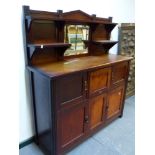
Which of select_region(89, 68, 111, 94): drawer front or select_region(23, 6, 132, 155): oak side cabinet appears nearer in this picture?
select_region(23, 6, 132, 155): oak side cabinet

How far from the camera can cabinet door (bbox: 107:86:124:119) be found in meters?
2.28

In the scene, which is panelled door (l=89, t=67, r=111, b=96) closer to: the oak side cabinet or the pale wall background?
the oak side cabinet

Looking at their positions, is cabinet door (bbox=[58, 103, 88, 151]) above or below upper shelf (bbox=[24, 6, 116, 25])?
below

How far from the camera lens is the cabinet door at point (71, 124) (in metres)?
1.68

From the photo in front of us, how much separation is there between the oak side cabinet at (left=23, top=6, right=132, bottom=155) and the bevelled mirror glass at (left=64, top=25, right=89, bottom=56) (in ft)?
0.04

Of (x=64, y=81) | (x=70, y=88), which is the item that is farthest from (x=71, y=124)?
(x=64, y=81)

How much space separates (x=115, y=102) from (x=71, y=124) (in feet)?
2.91

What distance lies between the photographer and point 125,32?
2850 mm

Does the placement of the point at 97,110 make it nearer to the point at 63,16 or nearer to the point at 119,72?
the point at 119,72

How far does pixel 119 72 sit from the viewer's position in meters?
2.27

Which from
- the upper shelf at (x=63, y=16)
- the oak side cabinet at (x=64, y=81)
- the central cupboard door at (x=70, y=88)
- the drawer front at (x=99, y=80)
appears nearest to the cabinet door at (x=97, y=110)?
the oak side cabinet at (x=64, y=81)

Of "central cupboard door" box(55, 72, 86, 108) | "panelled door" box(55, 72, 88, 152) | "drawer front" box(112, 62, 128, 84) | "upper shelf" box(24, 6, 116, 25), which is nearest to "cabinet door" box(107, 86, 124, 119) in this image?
"drawer front" box(112, 62, 128, 84)

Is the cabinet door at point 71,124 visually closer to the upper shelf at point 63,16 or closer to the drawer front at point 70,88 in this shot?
the drawer front at point 70,88
